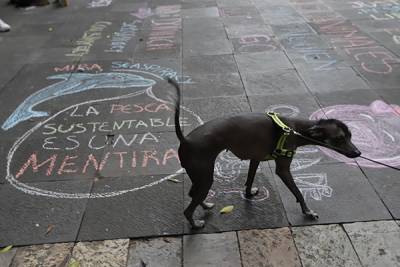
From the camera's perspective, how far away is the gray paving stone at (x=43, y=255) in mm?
3557

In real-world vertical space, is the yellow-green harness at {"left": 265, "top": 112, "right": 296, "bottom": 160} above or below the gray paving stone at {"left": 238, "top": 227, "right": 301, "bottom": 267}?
above

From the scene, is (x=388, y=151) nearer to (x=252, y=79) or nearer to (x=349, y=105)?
(x=349, y=105)

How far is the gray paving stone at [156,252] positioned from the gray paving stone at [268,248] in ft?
1.87

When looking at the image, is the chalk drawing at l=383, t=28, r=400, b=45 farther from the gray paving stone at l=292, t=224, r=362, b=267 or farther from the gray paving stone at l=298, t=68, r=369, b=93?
the gray paving stone at l=292, t=224, r=362, b=267

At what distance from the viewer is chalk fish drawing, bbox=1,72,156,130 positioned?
5.95 m

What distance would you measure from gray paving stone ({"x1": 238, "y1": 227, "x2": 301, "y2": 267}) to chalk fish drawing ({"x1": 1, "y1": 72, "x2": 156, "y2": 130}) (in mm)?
3587

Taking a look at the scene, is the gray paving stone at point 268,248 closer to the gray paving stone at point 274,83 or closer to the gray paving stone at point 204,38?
the gray paving stone at point 274,83

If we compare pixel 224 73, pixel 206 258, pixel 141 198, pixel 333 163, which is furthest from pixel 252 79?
pixel 206 258

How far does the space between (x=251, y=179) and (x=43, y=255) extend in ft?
6.61

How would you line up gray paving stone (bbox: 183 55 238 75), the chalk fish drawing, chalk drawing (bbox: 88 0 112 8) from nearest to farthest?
the chalk fish drawing < gray paving stone (bbox: 183 55 238 75) < chalk drawing (bbox: 88 0 112 8)

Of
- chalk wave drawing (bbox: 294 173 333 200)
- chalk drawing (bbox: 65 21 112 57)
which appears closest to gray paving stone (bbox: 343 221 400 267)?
chalk wave drawing (bbox: 294 173 333 200)

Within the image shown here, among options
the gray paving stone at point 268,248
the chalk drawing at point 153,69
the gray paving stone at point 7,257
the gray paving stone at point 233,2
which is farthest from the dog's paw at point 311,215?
the gray paving stone at point 233,2

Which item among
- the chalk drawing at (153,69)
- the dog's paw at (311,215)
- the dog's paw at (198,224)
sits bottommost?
the chalk drawing at (153,69)

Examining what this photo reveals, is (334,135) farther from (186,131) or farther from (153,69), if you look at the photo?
(153,69)
